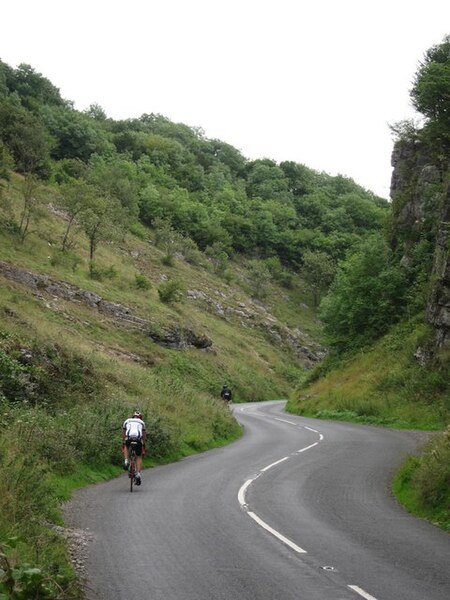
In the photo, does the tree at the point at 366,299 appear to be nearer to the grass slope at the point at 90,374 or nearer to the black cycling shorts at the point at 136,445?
the grass slope at the point at 90,374

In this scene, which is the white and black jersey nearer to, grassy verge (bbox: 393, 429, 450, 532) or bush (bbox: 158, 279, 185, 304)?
grassy verge (bbox: 393, 429, 450, 532)

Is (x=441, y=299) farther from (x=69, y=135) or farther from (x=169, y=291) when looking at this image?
(x=69, y=135)

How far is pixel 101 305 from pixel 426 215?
1044 inches

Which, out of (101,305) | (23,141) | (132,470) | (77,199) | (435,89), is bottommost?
(132,470)

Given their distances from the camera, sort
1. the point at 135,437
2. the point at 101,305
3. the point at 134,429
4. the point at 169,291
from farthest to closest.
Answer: the point at 169,291
the point at 101,305
the point at 134,429
the point at 135,437

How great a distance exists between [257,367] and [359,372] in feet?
79.2

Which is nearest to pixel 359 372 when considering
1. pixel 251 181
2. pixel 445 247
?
pixel 445 247

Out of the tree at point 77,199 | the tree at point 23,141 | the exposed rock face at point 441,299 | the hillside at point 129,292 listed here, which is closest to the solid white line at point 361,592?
the hillside at point 129,292

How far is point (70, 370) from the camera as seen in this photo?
2208 centimetres

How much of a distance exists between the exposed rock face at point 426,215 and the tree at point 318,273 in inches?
1835

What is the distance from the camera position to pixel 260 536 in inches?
383

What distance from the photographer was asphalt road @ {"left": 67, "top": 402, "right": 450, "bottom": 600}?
7176mm

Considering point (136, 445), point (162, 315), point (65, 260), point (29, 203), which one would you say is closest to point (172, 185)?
point (29, 203)

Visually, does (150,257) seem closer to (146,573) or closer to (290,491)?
(290,491)
